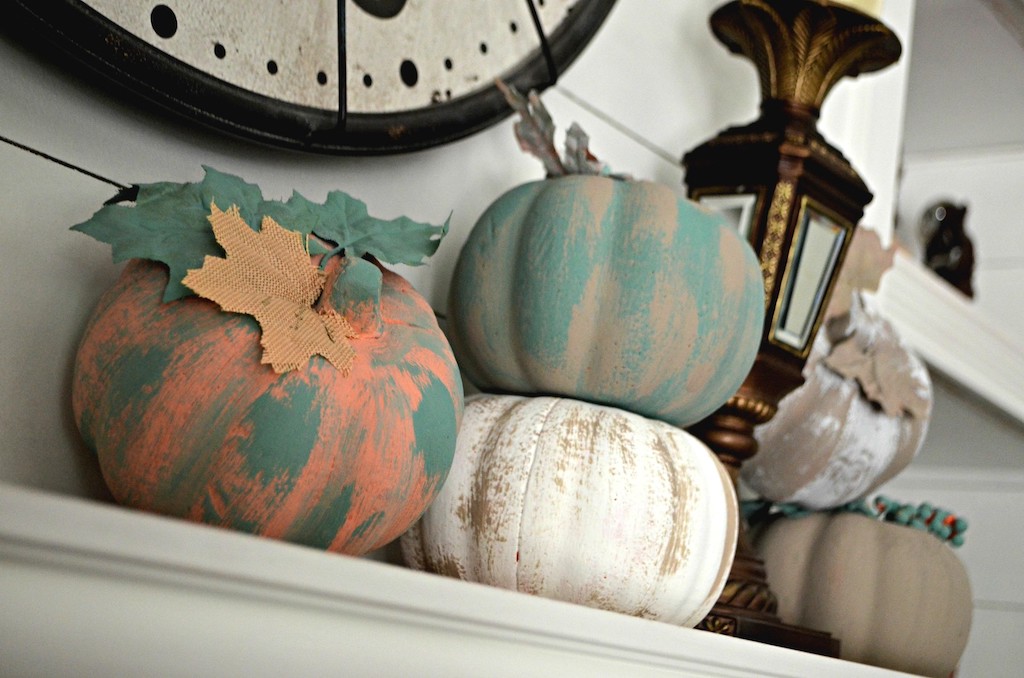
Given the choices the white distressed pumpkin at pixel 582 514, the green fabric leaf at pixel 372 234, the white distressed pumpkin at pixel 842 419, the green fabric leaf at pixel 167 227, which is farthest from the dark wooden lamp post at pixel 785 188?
the green fabric leaf at pixel 167 227

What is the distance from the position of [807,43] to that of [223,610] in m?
0.81

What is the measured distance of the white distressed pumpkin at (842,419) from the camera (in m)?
1.06

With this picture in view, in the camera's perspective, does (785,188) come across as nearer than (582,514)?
No

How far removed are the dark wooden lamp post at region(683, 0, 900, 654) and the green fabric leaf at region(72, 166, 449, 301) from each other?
44 centimetres

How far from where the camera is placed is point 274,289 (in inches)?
20.1

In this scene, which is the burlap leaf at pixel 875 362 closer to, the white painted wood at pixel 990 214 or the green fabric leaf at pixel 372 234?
the green fabric leaf at pixel 372 234

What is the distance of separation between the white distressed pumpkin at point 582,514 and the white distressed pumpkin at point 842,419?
0.41 meters

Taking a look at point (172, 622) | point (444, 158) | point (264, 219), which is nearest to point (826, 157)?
point (444, 158)

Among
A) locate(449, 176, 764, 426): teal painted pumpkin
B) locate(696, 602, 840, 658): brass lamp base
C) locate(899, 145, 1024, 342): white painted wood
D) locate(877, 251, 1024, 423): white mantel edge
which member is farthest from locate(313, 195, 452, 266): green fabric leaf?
locate(899, 145, 1024, 342): white painted wood

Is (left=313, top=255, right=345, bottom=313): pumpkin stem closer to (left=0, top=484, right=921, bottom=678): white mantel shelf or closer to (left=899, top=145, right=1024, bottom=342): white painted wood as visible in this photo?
(left=0, top=484, right=921, bottom=678): white mantel shelf

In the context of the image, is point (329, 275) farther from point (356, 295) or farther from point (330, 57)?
point (330, 57)

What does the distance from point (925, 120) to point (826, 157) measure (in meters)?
2.08

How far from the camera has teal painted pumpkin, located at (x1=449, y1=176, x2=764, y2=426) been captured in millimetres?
700

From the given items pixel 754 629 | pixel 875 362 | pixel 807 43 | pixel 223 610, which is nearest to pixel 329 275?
pixel 223 610
